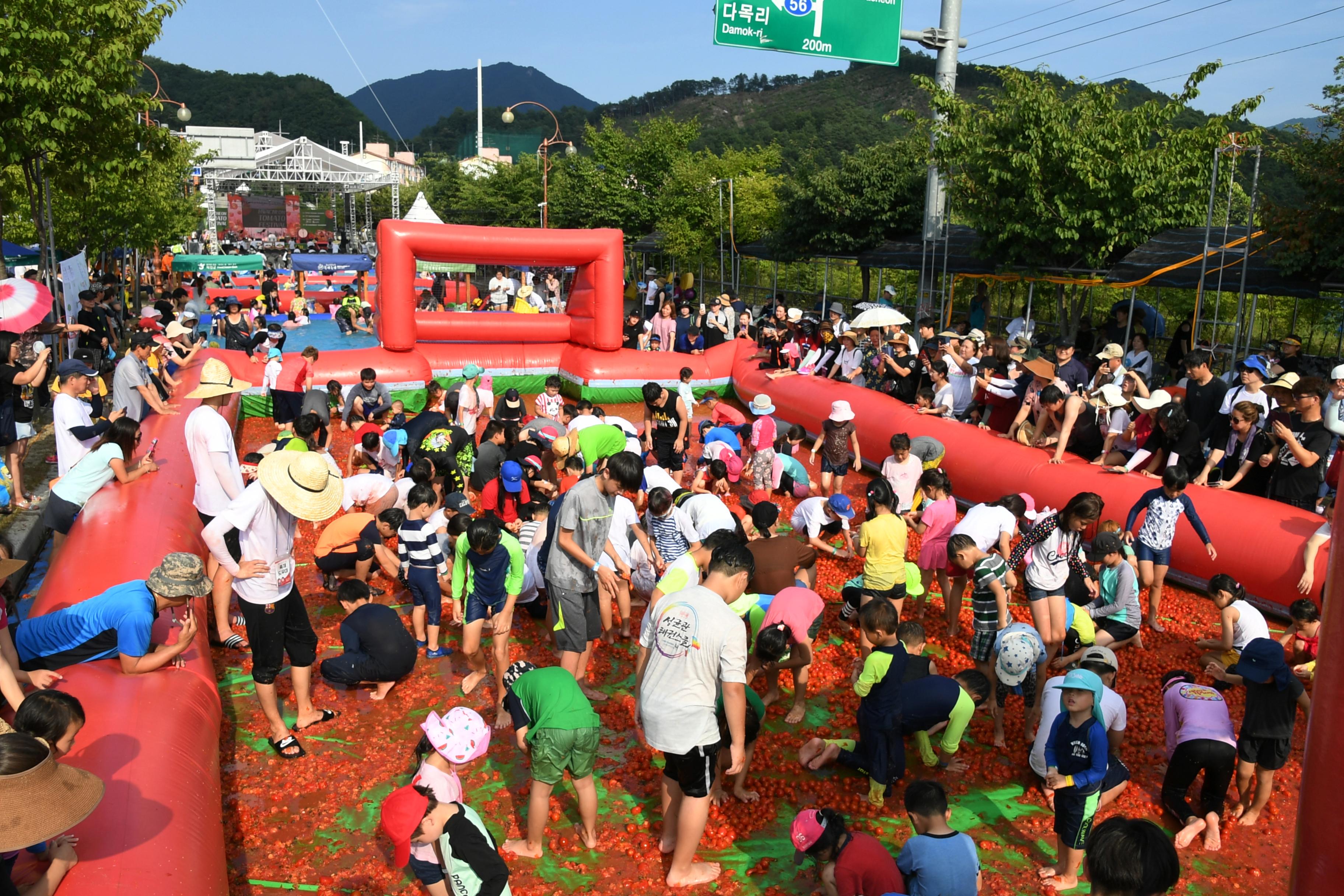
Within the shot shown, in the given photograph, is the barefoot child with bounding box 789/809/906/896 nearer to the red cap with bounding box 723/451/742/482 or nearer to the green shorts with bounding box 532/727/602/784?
the green shorts with bounding box 532/727/602/784

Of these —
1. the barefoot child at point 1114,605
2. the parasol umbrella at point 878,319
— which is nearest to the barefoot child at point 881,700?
the barefoot child at point 1114,605

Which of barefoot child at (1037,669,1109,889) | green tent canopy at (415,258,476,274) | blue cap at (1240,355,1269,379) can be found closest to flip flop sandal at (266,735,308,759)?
barefoot child at (1037,669,1109,889)

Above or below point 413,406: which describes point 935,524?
above

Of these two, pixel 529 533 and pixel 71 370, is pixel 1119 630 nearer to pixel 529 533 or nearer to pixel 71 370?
pixel 529 533

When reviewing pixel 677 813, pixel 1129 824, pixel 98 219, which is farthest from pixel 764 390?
pixel 98 219

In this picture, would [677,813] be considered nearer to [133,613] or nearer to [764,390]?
[133,613]

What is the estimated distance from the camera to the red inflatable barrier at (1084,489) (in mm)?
7863

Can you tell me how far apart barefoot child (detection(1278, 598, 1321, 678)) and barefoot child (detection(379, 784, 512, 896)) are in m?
5.26

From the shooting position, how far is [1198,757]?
5199 mm

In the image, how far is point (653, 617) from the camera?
4590mm

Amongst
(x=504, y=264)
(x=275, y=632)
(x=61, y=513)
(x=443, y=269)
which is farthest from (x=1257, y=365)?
(x=443, y=269)

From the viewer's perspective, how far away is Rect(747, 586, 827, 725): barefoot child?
5938mm

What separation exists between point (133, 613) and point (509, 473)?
13.2ft

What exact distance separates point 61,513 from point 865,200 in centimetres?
1832
